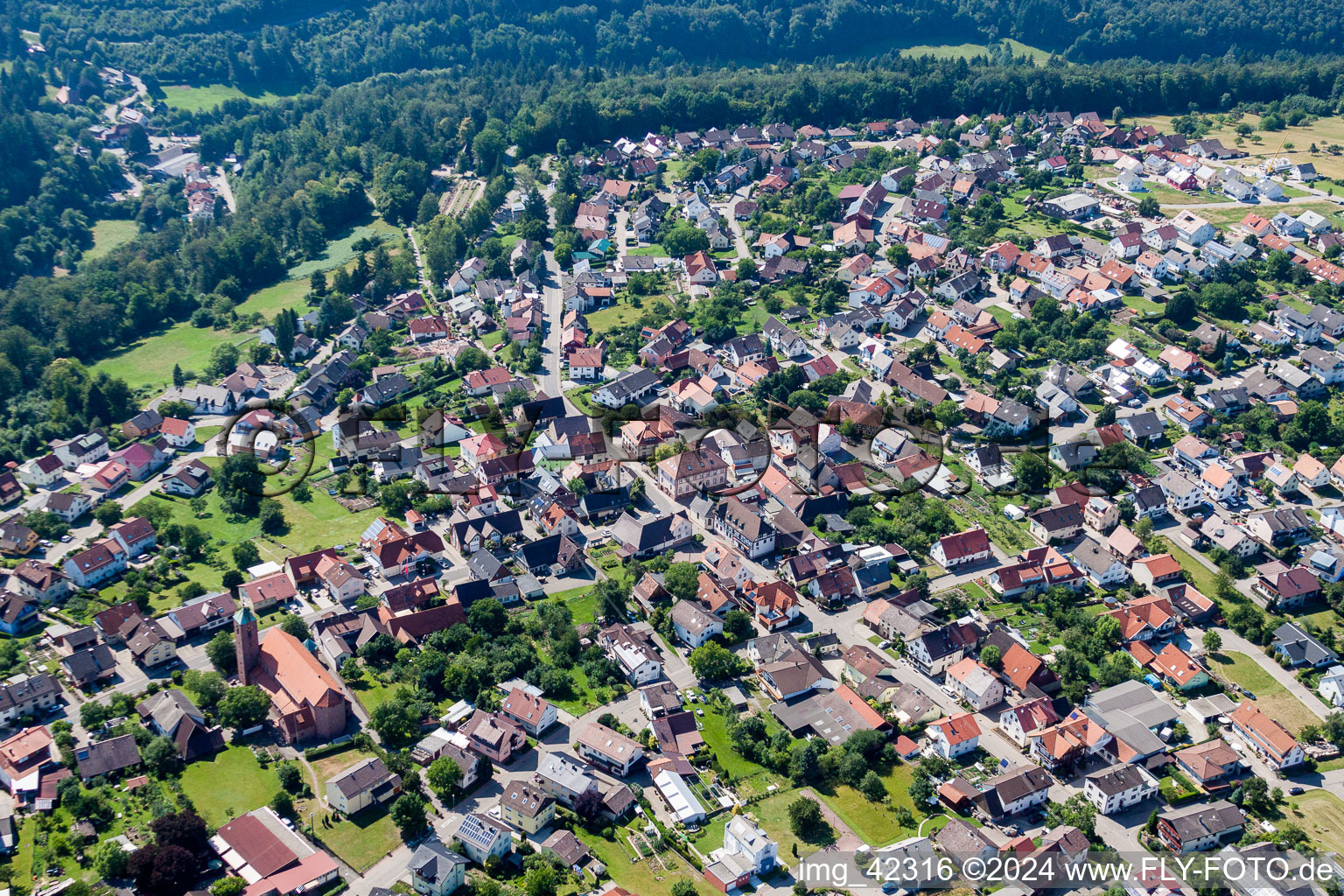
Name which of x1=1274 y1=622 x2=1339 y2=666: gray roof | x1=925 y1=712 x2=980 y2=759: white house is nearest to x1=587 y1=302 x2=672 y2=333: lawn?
x1=925 y1=712 x2=980 y2=759: white house

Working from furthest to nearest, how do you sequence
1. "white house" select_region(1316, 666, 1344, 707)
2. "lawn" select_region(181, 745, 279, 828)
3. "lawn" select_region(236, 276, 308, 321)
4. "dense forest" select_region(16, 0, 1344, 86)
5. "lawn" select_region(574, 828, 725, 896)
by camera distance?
"dense forest" select_region(16, 0, 1344, 86) → "lawn" select_region(236, 276, 308, 321) → "white house" select_region(1316, 666, 1344, 707) → "lawn" select_region(181, 745, 279, 828) → "lawn" select_region(574, 828, 725, 896)

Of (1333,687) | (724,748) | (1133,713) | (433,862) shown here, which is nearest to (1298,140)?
(1333,687)

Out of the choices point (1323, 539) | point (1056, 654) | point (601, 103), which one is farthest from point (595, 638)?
point (601, 103)

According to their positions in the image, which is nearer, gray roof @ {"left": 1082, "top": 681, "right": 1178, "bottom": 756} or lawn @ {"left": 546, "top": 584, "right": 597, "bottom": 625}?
gray roof @ {"left": 1082, "top": 681, "right": 1178, "bottom": 756}

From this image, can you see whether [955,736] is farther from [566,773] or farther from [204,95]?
[204,95]

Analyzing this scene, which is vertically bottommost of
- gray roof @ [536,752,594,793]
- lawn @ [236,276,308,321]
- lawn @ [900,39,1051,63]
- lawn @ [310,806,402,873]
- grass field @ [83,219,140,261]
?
lawn @ [310,806,402,873]

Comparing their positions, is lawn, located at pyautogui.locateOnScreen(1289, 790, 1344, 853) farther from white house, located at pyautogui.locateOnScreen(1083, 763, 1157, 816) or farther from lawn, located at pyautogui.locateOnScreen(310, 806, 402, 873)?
lawn, located at pyautogui.locateOnScreen(310, 806, 402, 873)

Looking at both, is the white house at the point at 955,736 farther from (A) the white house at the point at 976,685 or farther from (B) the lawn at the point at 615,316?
(B) the lawn at the point at 615,316
